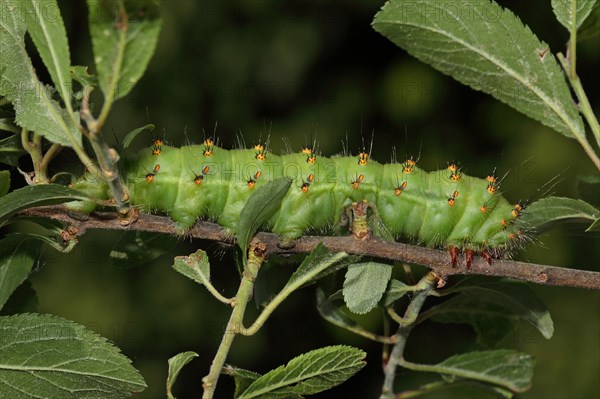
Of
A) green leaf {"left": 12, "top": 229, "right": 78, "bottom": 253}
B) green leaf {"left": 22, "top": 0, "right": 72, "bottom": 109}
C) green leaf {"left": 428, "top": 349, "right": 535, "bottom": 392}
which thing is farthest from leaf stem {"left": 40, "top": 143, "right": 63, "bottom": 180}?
green leaf {"left": 428, "top": 349, "right": 535, "bottom": 392}

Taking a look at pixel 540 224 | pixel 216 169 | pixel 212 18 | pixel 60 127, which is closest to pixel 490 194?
pixel 540 224

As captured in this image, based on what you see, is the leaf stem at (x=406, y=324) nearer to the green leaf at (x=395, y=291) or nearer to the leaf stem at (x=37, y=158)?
the green leaf at (x=395, y=291)

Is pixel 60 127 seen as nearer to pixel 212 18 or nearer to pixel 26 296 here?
pixel 26 296

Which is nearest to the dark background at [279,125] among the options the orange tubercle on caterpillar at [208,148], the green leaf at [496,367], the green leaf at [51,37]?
the green leaf at [496,367]

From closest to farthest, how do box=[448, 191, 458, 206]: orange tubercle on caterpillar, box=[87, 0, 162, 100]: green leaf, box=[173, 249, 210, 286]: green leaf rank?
box=[87, 0, 162, 100]: green leaf
box=[173, 249, 210, 286]: green leaf
box=[448, 191, 458, 206]: orange tubercle on caterpillar

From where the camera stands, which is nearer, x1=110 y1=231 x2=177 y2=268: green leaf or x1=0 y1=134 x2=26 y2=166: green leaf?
x1=0 y1=134 x2=26 y2=166: green leaf

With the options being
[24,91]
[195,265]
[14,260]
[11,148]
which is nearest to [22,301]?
[14,260]

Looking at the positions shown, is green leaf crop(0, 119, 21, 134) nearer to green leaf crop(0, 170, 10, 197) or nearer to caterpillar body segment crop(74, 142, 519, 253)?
green leaf crop(0, 170, 10, 197)

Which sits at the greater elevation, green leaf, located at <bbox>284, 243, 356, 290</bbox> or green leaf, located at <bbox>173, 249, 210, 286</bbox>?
green leaf, located at <bbox>284, 243, 356, 290</bbox>
